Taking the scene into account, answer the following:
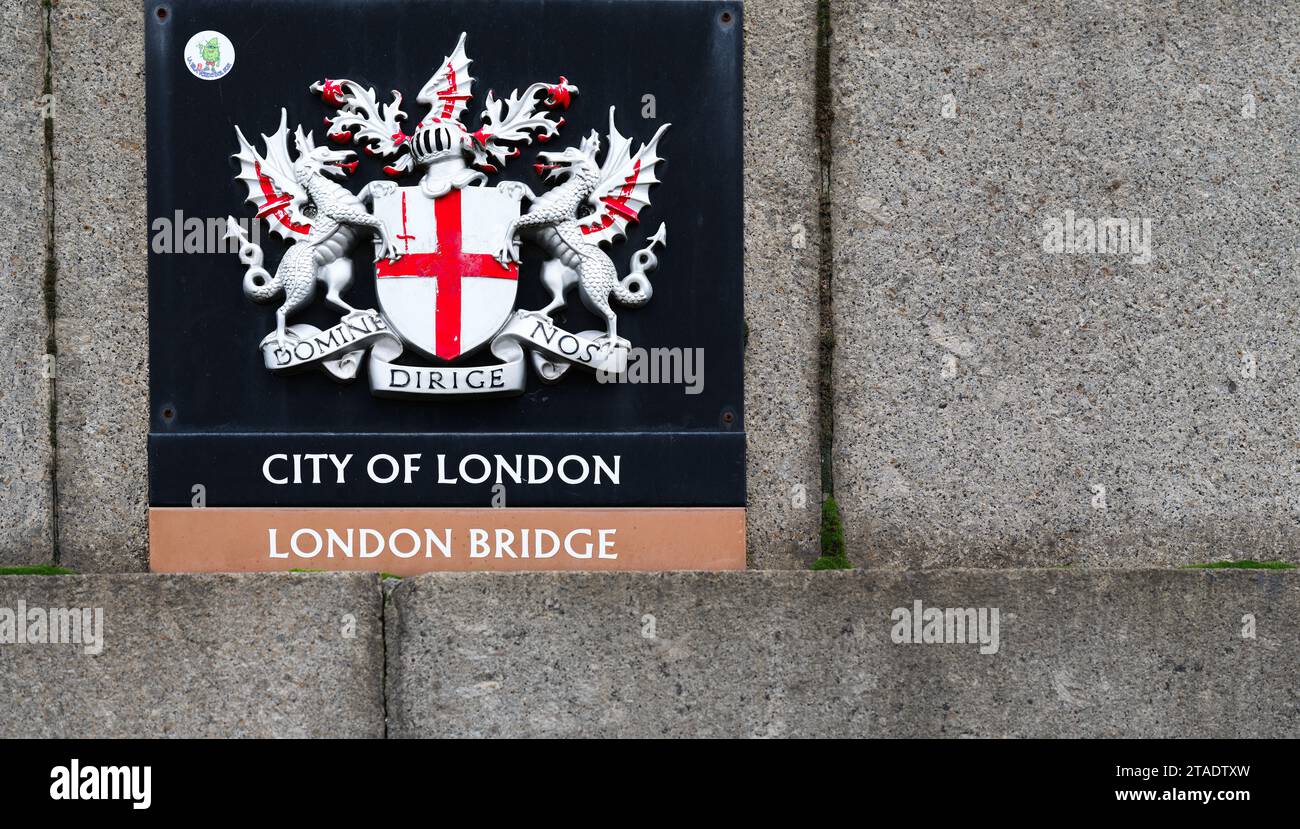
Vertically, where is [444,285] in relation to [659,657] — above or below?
above

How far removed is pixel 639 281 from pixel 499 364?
20.8 inches

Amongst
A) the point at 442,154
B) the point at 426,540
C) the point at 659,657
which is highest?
the point at 442,154

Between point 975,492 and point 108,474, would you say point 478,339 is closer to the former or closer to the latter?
point 108,474

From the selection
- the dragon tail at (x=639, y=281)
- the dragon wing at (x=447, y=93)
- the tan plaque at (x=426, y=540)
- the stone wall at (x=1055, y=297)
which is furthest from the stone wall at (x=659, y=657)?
the dragon wing at (x=447, y=93)

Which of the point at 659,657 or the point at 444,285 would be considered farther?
the point at 444,285

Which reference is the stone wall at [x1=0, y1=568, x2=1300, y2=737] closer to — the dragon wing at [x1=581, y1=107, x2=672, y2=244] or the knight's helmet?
the dragon wing at [x1=581, y1=107, x2=672, y2=244]

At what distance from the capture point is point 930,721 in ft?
13.0

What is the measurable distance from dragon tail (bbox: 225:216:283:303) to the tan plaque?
27.4 inches

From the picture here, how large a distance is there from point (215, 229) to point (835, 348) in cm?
206

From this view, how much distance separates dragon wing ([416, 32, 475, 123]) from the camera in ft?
13.5

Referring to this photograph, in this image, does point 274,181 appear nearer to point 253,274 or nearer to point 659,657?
point 253,274

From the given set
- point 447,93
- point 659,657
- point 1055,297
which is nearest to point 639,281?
point 447,93

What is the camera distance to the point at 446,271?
4109 millimetres

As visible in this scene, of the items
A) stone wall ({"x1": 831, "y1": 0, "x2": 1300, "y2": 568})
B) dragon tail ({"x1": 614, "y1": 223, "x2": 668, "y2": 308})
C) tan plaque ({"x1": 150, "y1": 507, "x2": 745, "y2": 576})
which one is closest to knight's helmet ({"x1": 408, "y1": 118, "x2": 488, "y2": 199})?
dragon tail ({"x1": 614, "y1": 223, "x2": 668, "y2": 308})
